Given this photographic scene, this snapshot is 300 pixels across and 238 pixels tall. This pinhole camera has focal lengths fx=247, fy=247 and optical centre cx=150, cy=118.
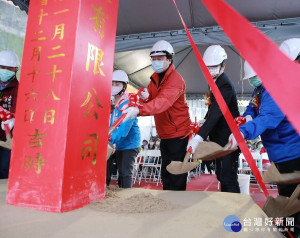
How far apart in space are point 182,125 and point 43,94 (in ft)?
3.44

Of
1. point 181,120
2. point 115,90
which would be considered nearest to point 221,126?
point 181,120

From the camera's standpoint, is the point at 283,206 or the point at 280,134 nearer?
the point at 283,206

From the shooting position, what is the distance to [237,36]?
49 centimetres

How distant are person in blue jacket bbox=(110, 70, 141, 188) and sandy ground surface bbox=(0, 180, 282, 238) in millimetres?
981

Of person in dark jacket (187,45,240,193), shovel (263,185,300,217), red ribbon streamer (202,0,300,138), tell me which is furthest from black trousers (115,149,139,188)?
red ribbon streamer (202,0,300,138)

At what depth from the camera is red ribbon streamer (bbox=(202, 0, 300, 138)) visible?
1.36ft

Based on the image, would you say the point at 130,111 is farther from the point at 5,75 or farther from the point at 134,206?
the point at 5,75

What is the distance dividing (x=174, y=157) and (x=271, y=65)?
4.23 ft

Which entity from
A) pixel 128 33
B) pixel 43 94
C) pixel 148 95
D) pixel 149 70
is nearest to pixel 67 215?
pixel 43 94

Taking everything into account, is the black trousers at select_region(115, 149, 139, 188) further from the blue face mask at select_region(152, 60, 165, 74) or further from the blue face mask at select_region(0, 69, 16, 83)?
the blue face mask at select_region(0, 69, 16, 83)

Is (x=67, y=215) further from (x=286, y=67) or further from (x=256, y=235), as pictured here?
(x=286, y=67)

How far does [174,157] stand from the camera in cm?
168

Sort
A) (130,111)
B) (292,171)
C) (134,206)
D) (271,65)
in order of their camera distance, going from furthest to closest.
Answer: (130,111), (292,171), (134,206), (271,65)

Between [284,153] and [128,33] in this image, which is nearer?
[284,153]
